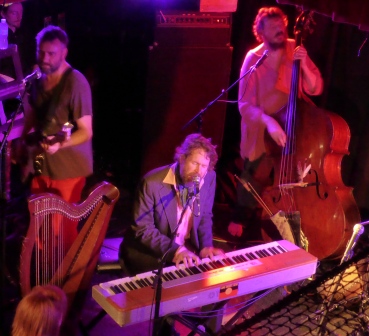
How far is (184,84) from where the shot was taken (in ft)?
20.5

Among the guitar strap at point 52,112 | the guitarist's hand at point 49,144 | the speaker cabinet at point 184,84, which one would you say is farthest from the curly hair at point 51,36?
the speaker cabinet at point 184,84

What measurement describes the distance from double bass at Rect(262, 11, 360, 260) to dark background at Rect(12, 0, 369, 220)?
125cm

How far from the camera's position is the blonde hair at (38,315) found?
285 centimetres

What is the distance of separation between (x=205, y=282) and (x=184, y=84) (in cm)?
328

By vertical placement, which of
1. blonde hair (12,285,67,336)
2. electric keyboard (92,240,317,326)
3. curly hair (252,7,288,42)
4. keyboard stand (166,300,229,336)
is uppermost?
curly hair (252,7,288,42)

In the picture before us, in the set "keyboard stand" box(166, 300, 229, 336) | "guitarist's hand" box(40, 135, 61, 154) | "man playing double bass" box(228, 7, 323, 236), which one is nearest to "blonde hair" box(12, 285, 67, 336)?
"keyboard stand" box(166, 300, 229, 336)

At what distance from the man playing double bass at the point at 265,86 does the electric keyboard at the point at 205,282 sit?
1.76 m

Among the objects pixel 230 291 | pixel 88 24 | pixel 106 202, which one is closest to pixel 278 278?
pixel 230 291

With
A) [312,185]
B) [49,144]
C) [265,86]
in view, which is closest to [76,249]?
[49,144]

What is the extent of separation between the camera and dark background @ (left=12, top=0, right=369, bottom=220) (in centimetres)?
617

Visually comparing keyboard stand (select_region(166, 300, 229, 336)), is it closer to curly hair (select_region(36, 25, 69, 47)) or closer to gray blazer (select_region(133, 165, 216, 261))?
gray blazer (select_region(133, 165, 216, 261))

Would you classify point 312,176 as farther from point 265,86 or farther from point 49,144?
point 49,144

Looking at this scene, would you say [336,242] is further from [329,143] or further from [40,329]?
[40,329]

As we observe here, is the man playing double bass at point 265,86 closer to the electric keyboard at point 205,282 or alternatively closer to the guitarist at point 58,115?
the guitarist at point 58,115
